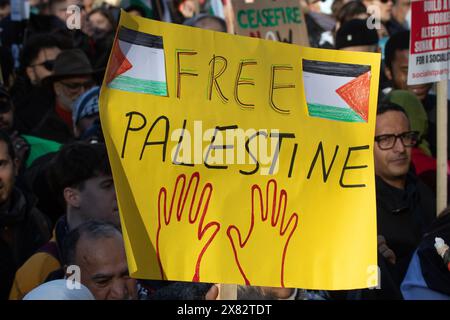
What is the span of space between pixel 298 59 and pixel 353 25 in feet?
13.4

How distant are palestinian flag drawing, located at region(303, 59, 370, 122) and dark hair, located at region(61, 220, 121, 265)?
0.89 meters

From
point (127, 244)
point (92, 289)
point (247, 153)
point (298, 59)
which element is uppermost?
point (298, 59)

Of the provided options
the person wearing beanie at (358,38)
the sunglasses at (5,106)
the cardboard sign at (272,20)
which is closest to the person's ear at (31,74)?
the cardboard sign at (272,20)

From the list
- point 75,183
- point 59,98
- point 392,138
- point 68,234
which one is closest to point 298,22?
point 59,98

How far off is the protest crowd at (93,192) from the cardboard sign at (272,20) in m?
0.39

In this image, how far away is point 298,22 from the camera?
7.21m

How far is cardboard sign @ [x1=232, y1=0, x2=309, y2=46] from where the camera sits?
23.6 feet

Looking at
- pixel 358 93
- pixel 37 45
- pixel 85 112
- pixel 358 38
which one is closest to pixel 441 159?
pixel 358 93

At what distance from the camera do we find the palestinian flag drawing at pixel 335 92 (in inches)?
139

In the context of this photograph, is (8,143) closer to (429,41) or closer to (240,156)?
(240,156)

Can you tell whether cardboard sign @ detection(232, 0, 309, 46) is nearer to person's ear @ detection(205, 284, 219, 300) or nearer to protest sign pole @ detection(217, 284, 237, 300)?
person's ear @ detection(205, 284, 219, 300)

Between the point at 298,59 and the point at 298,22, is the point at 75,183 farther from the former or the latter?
the point at 298,22

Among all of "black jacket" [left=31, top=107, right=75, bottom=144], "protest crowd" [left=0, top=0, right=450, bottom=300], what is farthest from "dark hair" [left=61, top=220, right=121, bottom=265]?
"black jacket" [left=31, top=107, right=75, bottom=144]

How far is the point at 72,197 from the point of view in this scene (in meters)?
4.58
